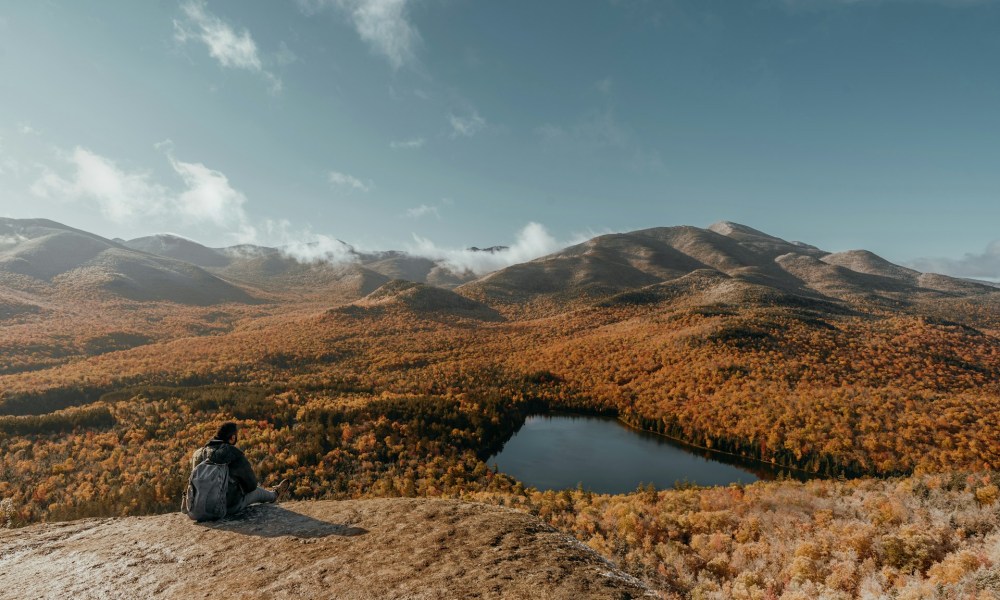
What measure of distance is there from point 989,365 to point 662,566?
231ft

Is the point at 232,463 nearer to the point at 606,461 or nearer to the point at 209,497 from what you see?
the point at 209,497

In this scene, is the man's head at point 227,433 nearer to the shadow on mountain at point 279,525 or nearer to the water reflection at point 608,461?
the shadow on mountain at point 279,525

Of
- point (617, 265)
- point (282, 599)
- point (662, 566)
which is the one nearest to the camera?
point (282, 599)

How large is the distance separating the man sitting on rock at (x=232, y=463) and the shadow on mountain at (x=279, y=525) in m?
0.25

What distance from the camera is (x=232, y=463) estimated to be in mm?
8422

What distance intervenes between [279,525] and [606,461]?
Answer: 3089 centimetres

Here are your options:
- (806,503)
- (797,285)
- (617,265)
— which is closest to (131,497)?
(806,503)

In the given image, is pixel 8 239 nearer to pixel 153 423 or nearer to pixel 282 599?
pixel 153 423

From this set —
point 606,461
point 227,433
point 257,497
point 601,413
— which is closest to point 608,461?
point 606,461

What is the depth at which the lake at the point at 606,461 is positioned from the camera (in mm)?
30797

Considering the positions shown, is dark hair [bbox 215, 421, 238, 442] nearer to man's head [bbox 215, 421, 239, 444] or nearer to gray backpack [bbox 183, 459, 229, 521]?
man's head [bbox 215, 421, 239, 444]

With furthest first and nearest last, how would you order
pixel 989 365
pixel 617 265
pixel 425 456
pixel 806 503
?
pixel 617 265 → pixel 989 365 → pixel 425 456 → pixel 806 503

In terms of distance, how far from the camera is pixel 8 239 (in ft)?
609

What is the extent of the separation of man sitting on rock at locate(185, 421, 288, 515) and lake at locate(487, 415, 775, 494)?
79.9 ft
